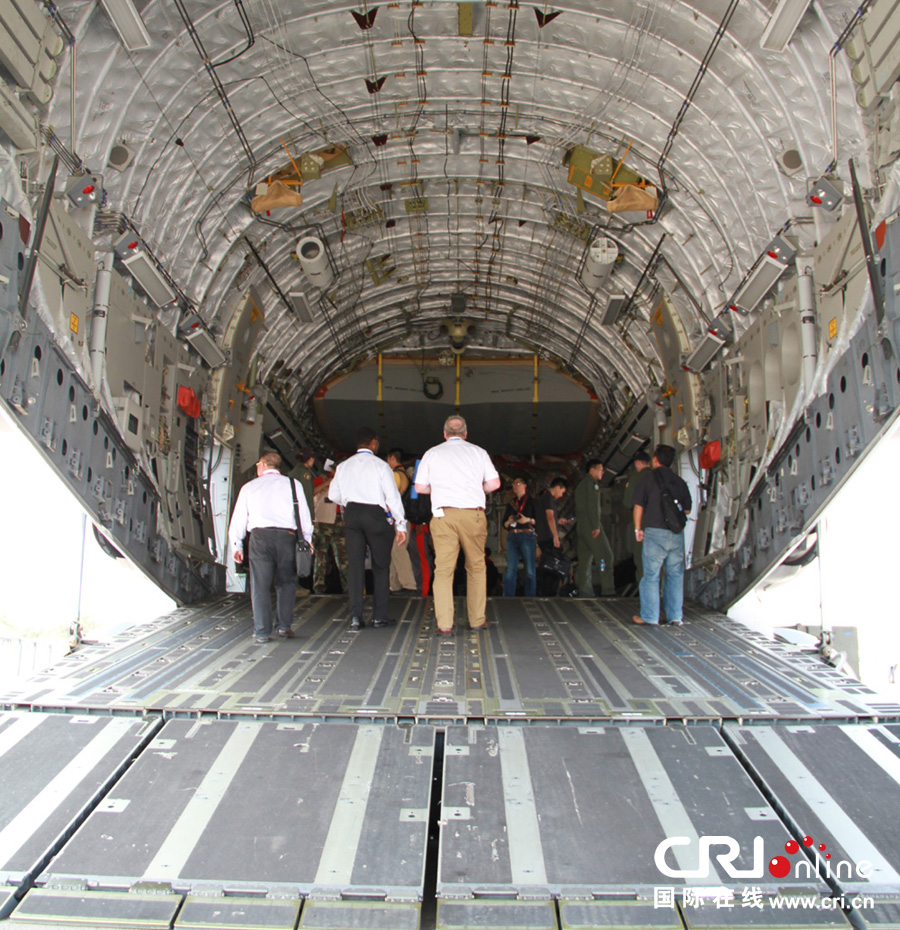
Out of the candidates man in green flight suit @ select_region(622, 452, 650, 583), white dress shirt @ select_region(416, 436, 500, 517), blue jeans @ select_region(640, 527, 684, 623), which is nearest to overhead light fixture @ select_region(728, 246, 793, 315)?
man in green flight suit @ select_region(622, 452, 650, 583)

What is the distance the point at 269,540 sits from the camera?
6.30 metres

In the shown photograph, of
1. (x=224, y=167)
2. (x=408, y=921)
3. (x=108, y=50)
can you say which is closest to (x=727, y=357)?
(x=224, y=167)

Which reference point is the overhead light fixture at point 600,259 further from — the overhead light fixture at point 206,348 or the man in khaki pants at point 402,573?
the overhead light fixture at point 206,348

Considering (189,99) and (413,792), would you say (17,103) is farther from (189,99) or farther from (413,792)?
(413,792)

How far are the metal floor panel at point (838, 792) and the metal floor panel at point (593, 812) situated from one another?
9cm

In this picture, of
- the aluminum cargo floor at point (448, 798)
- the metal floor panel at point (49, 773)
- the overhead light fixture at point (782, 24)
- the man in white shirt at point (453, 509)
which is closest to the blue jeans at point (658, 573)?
the man in white shirt at point (453, 509)

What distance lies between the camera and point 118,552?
7.05 meters

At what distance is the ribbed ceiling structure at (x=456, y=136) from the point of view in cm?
586

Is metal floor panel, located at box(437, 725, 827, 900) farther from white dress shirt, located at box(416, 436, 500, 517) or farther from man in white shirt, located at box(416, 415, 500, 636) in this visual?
white dress shirt, located at box(416, 436, 500, 517)

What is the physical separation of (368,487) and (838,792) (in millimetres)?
4244

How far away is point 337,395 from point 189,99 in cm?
716

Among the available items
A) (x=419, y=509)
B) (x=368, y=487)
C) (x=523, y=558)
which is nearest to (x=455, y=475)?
(x=368, y=487)

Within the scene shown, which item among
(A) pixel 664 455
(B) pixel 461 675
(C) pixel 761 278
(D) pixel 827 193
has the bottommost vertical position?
(B) pixel 461 675

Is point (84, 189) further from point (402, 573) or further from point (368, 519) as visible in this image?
point (402, 573)
